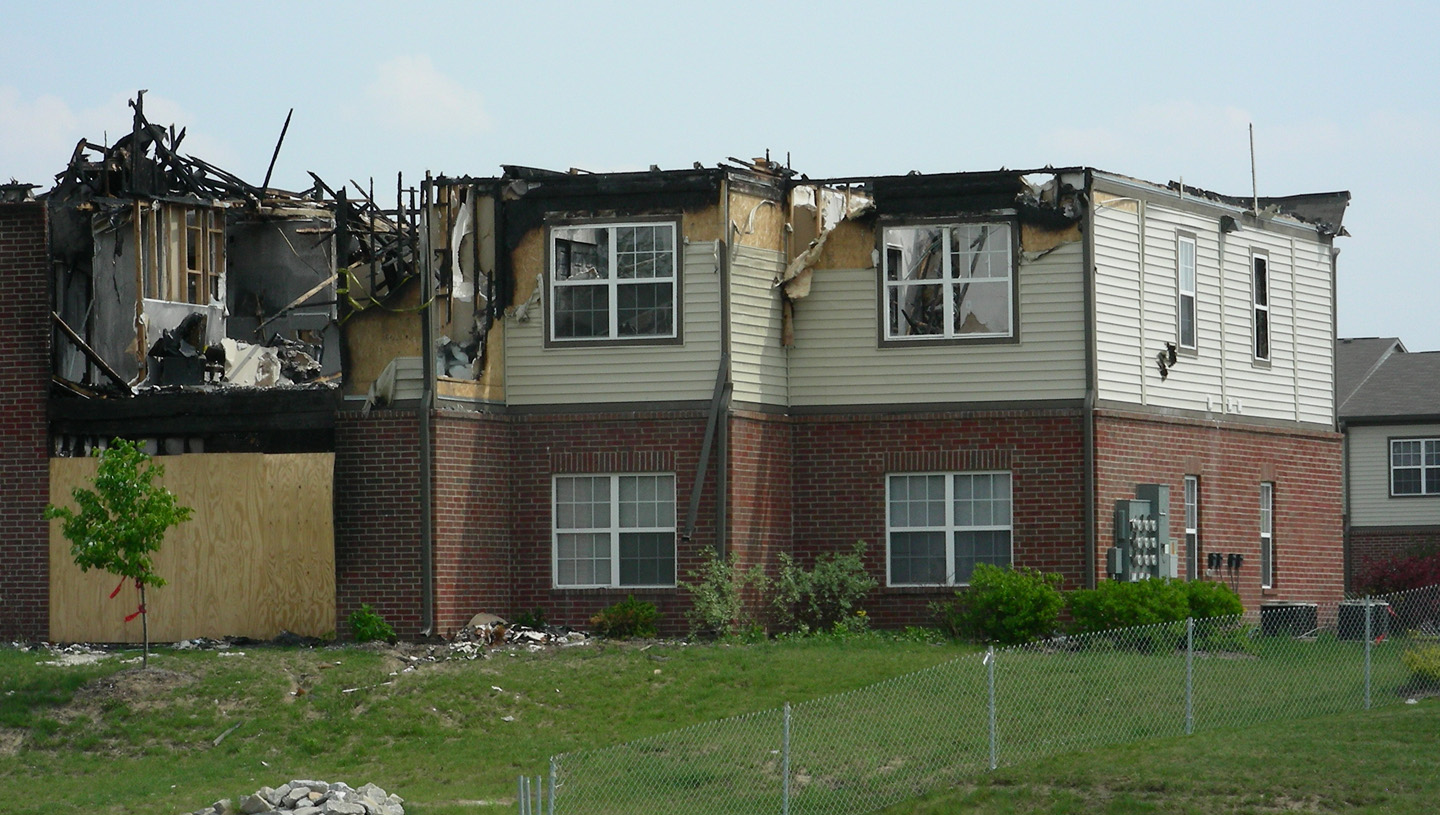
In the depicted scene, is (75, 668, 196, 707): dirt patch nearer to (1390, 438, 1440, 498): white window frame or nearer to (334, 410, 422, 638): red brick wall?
(334, 410, 422, 638): red brick wall

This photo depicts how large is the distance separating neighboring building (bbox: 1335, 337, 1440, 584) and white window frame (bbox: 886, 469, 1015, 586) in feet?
63.2

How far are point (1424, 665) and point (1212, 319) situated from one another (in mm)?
8679

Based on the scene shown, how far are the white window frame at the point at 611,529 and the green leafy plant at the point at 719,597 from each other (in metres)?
0.48

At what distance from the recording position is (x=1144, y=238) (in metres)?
26.0

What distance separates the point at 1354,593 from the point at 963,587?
1742 cm

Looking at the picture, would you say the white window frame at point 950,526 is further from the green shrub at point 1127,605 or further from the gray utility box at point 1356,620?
the gray utility box at point 1356,620

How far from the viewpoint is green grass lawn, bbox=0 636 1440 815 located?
16188mm

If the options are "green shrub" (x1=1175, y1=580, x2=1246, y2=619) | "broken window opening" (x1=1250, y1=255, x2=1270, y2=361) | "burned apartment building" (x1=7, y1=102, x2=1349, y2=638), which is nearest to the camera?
"green shrub" (x1=1175, y1=580, x2=1246, y2=619)

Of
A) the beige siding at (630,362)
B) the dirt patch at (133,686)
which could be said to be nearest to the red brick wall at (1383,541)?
the beige siding at (630,362)

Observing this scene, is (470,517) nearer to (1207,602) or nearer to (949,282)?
(949,282)

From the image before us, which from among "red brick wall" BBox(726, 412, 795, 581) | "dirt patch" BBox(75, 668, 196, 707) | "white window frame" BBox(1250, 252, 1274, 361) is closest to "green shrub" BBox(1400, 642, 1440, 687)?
"red brick wall" BBox(726, 412, 795, 581)

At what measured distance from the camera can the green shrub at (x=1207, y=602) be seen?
23547mm

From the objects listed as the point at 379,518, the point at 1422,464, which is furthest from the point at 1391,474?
the point at 379,518

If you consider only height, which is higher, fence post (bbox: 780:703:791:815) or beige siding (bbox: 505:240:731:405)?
beige siding (bbox: 505:240:731:405)
